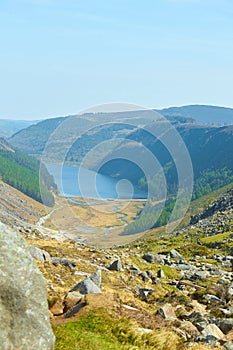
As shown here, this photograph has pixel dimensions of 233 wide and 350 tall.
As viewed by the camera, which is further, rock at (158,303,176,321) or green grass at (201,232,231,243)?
green grass at (201,232,231,243)

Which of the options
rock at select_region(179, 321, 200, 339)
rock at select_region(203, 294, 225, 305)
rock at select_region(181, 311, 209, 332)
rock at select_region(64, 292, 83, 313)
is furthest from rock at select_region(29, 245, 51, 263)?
rock at select_region(179, 321, 200, 339)

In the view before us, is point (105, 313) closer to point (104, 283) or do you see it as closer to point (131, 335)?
point (131, 335)

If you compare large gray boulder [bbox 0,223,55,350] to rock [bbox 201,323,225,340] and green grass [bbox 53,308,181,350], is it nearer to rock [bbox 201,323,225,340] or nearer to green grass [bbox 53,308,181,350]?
green grass [bbox 53,308,181,350]

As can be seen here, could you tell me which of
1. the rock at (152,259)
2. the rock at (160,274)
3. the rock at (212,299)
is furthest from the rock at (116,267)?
the rock at (152,259)

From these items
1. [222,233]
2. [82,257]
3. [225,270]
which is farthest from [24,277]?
[222,233]

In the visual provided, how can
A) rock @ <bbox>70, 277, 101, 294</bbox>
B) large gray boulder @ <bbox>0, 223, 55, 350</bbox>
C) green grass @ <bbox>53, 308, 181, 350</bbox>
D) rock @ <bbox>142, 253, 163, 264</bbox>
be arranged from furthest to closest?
rock @ <bbox>142, 253, 163, 264</bbox> → rock @ <bbox>70, 277, 101, 294</bbox> → green grass @ <bbox>53, 308, 181, 350</bbox> → large gray boulder @ <bbox>0, 223, 55, 350</bbox>

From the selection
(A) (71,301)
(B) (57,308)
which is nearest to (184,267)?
(A) (71,301)

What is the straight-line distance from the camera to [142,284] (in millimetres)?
34594

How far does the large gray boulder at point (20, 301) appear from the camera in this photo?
10.9m

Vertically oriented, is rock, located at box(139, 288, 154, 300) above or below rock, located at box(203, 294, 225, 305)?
above

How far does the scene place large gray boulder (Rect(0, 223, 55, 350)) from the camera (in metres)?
10.9

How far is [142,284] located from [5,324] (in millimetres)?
24818

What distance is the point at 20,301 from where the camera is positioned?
11.2 metres

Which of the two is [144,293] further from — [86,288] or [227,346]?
[227,346]
